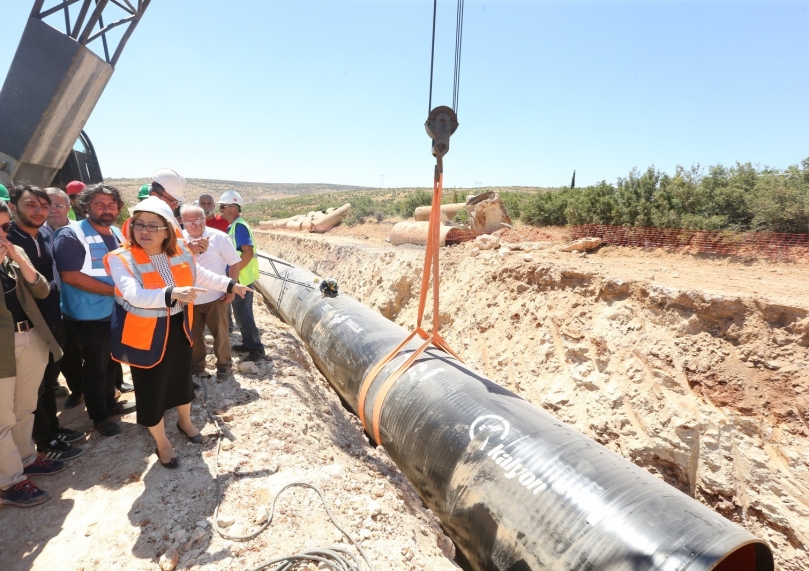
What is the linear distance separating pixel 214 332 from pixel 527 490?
10.8ft

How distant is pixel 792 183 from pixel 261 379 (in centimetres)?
1141

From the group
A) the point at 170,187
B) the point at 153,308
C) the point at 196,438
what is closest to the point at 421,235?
the point at 170,187

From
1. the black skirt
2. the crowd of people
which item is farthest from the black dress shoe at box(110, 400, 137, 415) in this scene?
the black skirt

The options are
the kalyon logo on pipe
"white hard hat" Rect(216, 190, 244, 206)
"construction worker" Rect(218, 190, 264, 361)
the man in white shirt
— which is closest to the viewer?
the kalyon logo on pipe

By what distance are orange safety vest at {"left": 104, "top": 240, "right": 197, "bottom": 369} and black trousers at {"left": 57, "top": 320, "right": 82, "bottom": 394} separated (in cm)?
125

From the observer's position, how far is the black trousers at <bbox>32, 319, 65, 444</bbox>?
3.12 metres

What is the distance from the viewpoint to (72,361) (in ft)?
12.0

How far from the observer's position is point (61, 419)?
368 cm

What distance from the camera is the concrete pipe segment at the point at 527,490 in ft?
7.13

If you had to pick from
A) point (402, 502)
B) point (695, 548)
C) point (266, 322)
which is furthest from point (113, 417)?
point (695, 548)

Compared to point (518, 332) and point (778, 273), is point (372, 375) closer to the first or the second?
point (518, 332)

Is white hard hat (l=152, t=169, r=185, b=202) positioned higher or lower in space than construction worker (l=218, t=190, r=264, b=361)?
higher

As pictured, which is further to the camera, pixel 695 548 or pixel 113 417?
pixel 113 417

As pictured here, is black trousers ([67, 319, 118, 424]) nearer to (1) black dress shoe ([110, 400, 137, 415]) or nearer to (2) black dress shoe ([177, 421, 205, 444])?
(1) black dress shoe ([110, 400, 137, 415])
